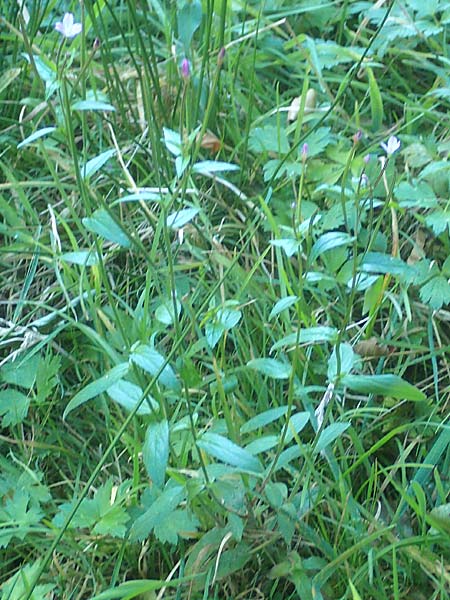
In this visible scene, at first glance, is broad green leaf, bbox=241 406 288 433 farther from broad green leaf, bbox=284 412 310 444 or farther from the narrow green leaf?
the narrow green leaf

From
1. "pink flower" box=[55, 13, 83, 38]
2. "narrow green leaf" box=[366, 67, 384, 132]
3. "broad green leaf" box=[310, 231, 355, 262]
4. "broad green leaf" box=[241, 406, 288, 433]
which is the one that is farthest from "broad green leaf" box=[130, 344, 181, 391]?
"narrow green leaf" box=[366, 67, 384, 132]

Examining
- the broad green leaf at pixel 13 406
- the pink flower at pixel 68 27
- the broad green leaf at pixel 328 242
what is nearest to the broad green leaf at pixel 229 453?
the broad green leaf at pixel 328 242

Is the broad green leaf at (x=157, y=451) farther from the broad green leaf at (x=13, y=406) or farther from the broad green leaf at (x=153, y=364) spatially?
the broad green leaf at (x=13, y=406)

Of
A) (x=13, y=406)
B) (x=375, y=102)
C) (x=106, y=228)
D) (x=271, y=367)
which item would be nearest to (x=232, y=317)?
(x=271, y=367)

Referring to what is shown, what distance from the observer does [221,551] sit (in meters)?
1.00

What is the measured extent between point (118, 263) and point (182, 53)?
451 millimetres

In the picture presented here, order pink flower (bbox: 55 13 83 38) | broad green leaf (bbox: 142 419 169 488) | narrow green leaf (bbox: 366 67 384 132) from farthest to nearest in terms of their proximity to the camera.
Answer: narrow green leaf (bbox: 366 67 384 132) → pink flower (bbox: 55 13 83 38) → broad green leaf (bbox: 142 419 169 488)

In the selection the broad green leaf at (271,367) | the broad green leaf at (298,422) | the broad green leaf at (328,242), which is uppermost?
the broad green leaf at (328,242)

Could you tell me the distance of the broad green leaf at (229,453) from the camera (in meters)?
0.91

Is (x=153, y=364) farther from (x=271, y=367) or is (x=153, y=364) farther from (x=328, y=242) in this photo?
(x=328, y=242)

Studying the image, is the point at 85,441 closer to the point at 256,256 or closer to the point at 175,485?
the point at 175,485

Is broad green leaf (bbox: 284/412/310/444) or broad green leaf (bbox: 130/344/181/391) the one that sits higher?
broad green leaf (bbox: 130/344/181/391)

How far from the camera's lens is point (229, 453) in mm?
917

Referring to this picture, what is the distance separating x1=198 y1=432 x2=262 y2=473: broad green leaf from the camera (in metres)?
Answer: 0.91
